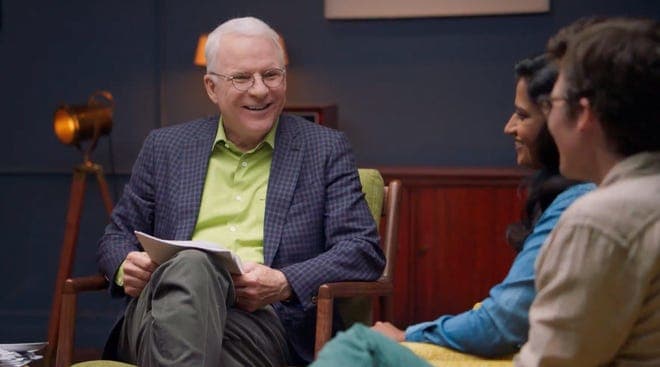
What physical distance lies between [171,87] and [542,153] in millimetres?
3672

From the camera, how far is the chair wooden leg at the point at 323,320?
286 centimetres

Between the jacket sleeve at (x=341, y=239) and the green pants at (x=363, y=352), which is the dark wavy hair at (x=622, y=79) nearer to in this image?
the green pants at (x=363, y=352)

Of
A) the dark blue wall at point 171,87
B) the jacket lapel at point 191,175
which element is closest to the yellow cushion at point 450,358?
the jacket lapel at point 191,175

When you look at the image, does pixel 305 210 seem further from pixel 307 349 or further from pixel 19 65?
pixel 19 65

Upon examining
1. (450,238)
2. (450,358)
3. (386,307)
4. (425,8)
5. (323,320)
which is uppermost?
(425,8)

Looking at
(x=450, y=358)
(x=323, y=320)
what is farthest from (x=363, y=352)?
(x=323, y=320)

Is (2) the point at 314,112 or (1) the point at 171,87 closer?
(2) the point at 314,112

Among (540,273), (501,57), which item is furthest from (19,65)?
(540,273)

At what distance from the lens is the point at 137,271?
9.77ft

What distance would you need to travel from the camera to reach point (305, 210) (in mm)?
3191

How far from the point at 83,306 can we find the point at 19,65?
1264 mm

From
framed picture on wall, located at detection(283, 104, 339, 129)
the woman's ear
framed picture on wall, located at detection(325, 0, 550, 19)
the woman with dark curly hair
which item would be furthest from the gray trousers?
framed picture on wall, located at detection(325, 0, 550, 19)

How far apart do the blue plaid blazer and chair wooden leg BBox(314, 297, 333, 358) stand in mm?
146

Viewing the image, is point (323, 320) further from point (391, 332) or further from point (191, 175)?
point (191, 175)
